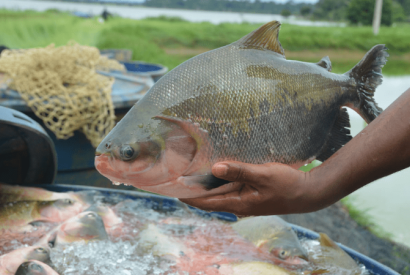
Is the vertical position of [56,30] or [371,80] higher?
[371,80]

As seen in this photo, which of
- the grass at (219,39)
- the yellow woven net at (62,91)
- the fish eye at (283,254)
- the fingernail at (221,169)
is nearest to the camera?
the fingernail at (221,169)

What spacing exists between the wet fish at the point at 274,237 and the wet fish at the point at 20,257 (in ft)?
2.45

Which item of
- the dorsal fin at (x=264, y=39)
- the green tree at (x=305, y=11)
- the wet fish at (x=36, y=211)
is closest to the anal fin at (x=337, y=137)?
the dorsal fin at (x=264, y=39)

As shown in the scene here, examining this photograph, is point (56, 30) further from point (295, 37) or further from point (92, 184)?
point (295, 37)

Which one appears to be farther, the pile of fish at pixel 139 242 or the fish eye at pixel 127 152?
the pile of fish at pixel 139 242

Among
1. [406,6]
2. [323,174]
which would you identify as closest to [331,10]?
[406,6]

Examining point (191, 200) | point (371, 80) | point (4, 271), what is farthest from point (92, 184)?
point (371, 80)

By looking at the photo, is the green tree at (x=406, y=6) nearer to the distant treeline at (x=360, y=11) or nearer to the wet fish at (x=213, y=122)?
the distant treeline at (x=360, y=11)

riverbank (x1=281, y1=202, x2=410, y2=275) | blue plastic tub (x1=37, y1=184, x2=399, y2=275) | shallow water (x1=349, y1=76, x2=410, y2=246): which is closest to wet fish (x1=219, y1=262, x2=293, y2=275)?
blue plastic tub (x1=37, y1=184, x2=399, y2=275)

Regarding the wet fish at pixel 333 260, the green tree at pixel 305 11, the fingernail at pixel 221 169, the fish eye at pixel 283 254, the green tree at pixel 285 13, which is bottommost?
the fish eye at pixel 283 254

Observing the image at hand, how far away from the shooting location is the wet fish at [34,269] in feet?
3.67

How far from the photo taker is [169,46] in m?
14.5

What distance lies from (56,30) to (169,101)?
8.92 meters

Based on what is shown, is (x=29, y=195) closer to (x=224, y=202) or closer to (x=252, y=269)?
(x=252, y=269)
